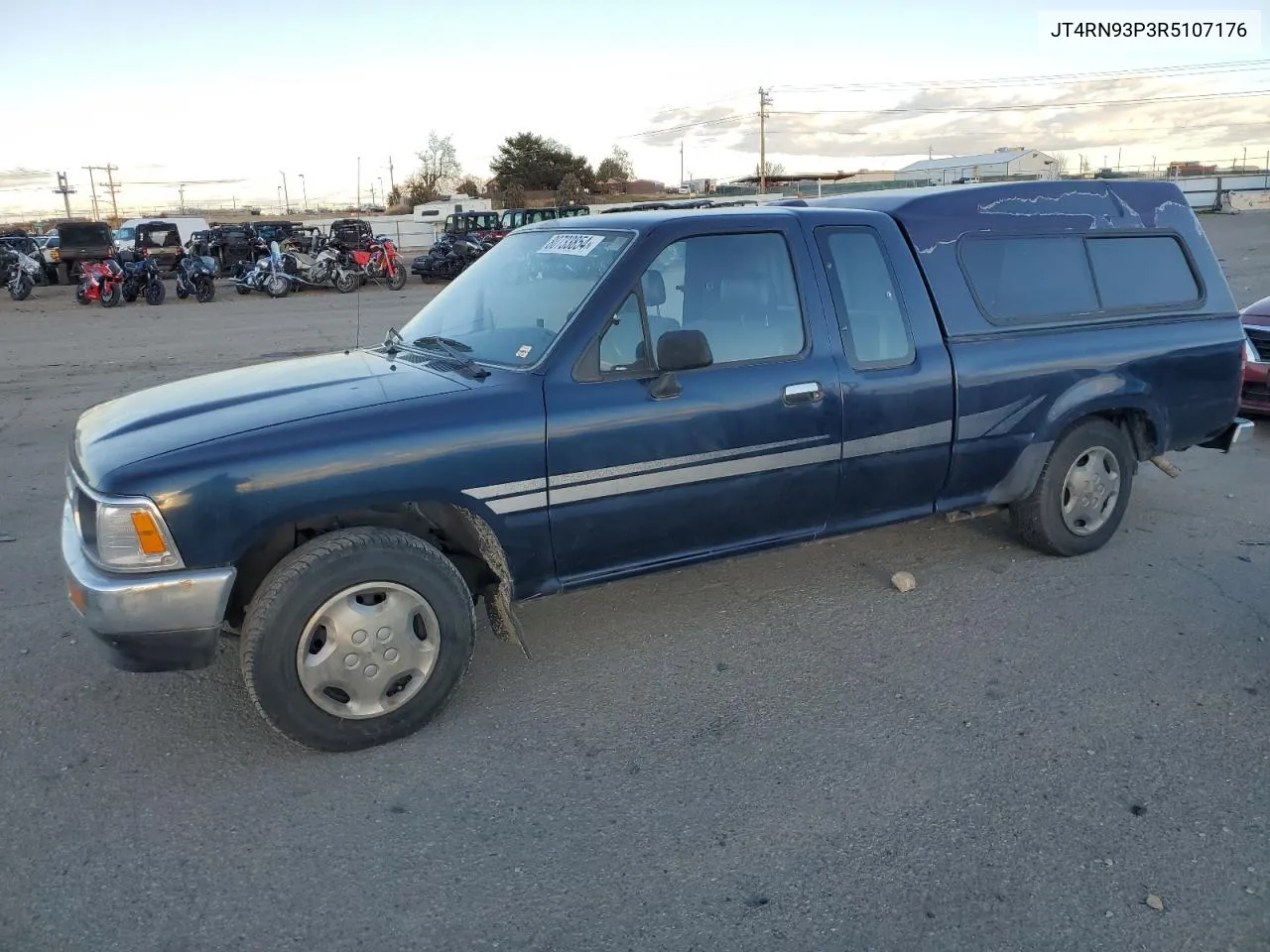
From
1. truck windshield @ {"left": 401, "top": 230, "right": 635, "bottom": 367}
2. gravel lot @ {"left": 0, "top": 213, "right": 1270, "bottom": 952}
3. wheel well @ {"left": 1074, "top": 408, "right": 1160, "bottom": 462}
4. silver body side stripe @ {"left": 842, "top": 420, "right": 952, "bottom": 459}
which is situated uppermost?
truck windshield @ {"left": 401, "top": 230, "right": 635, "bottom": 367}

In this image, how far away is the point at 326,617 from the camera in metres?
3.37

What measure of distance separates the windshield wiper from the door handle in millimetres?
1225

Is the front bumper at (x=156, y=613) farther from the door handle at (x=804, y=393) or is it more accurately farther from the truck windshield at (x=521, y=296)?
the door handle at (x=804, y=393)

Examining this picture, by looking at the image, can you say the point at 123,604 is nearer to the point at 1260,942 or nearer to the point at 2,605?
the point at 2,605

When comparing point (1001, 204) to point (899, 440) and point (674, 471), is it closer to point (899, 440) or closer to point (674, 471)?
point (899, 440)

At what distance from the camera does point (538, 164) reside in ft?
250

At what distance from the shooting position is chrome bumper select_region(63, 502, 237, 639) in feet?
10.3

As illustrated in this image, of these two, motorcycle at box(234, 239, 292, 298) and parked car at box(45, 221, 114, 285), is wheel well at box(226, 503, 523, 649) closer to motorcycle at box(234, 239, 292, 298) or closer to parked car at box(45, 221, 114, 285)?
motorcycle at box(234, 239, 292, 298)

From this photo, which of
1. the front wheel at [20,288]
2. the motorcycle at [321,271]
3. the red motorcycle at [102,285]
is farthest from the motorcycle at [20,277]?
the motorcycle at [321,271]

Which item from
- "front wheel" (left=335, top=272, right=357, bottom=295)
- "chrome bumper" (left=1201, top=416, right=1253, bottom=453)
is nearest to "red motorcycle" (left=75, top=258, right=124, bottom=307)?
"front wheel" (left=335, top=272, right=357, bottom=295)

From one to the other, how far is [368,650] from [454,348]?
54.3 inches

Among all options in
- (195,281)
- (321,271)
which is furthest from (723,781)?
(321,271)

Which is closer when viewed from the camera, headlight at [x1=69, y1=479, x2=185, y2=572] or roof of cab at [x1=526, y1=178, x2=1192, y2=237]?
headlight at [x1=69, y1=479, x2=185, y2=572]

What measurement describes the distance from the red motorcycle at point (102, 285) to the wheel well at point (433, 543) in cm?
2074
